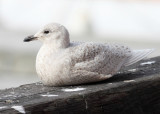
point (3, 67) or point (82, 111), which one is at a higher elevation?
point (3, 67)

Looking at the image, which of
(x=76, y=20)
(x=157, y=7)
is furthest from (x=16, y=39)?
(x=157, y=7)

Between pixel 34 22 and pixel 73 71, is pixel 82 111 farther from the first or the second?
pixel 34 22

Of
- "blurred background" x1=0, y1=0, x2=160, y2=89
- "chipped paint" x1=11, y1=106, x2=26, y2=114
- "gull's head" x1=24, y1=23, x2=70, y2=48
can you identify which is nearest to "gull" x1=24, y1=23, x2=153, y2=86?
"gull's head" x1=24, y1=23, x2=70, y2=48

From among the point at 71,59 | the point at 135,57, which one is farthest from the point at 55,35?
the point at 135,57

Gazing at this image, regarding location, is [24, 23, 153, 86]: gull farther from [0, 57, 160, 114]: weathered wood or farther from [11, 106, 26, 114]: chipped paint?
[11, 106, 26, 114]: chipped paint

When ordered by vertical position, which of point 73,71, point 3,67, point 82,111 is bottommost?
point 82,111
